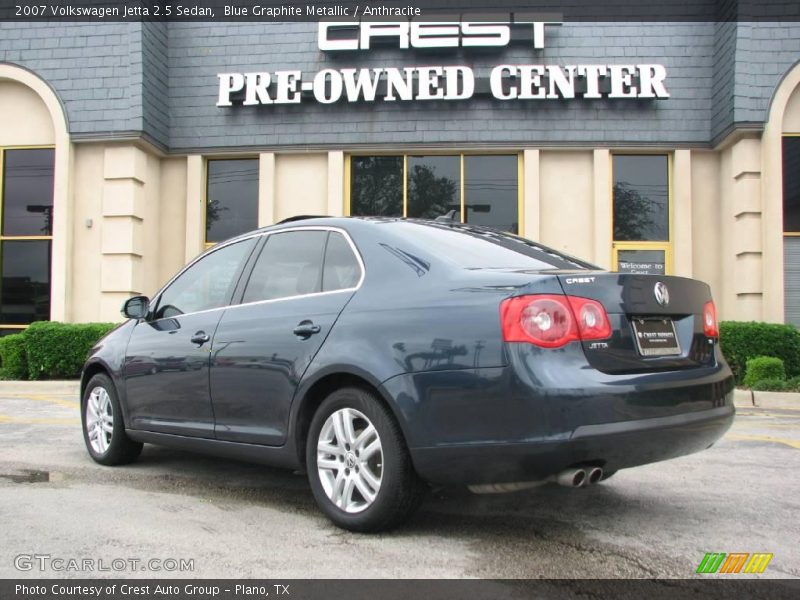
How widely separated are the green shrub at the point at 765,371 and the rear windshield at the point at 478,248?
742 centimetres

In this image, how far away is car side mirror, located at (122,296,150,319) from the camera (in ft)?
17.3

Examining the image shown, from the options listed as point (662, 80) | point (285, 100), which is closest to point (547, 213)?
point (662, 80)

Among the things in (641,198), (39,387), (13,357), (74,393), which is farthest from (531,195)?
(13,357)

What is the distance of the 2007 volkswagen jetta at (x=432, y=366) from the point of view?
10.6ft

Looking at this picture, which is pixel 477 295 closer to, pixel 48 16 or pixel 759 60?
pixel 759 60

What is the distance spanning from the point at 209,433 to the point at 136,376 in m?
0.96

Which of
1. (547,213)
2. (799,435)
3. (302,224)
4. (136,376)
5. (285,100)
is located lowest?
Result: (799,435)

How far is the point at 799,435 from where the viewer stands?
7.17 m

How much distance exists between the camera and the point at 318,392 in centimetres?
394

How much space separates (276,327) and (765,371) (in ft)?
28.6

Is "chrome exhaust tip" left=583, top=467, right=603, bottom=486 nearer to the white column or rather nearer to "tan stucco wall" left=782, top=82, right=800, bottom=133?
the white column

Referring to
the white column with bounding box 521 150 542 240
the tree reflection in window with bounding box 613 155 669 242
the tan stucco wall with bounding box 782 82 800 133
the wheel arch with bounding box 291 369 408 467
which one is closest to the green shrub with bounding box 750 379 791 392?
the tree reflection in window with bounding box 613 155 669 242

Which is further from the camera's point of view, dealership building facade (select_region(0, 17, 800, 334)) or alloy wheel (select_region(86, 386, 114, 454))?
dealership building facade (select_region(0, 17, 800, 334))

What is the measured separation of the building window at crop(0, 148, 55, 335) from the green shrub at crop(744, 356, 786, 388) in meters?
11.9
